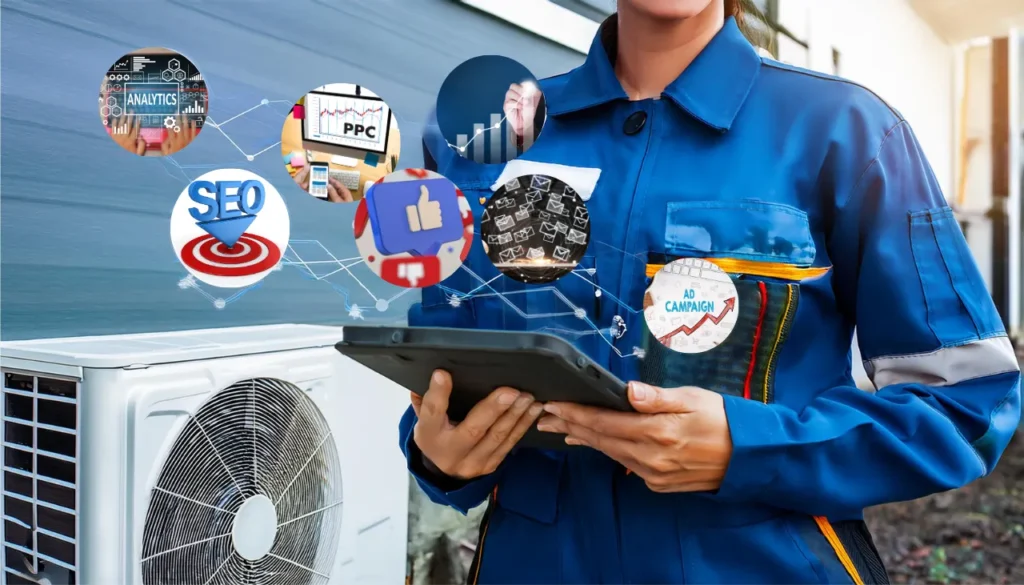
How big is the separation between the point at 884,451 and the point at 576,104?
0.47 metres

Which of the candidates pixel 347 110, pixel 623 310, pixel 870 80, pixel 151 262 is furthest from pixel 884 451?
pixel 870 80

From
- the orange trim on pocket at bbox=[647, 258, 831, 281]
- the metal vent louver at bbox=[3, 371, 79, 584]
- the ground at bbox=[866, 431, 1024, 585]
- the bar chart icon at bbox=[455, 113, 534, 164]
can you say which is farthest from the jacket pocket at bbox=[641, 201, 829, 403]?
the ground at bbox=[866, 431, 1024, 585]

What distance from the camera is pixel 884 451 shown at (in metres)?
0.63

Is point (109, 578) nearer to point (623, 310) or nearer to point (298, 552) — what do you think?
point (298, 552)

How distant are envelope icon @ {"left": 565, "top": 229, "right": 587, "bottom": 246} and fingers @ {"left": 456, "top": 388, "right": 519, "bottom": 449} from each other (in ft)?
0.70

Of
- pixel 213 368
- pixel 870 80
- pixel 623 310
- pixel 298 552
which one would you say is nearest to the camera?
pixel 623 310

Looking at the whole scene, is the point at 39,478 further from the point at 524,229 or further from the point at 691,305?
the point at 691,305

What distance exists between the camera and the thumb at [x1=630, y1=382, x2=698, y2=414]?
59 cm

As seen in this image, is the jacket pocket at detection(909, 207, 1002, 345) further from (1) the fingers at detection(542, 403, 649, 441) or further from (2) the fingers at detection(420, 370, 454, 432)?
(2) the fingers at detection(420, 370, 454, 432)

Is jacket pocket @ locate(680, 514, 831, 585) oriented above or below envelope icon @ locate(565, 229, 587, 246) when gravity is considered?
below

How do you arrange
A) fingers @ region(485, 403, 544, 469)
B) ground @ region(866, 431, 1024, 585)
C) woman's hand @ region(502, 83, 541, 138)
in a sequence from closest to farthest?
fingers @ region(485, 403, 544, 469) → woman's hand @ region(502, 83, 541, 138) → ground @ region(866, 431, 1024, 585)

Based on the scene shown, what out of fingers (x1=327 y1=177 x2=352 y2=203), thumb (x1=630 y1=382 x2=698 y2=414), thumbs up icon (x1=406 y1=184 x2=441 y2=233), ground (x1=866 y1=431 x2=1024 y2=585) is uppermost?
fingers (x1=327 y1=177 x2=352 y2=203)

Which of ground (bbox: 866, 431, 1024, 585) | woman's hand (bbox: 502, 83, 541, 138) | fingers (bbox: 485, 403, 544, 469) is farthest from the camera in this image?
ground (bbox: 866, 431, 1024, 585)

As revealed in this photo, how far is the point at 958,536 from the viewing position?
2742 millimetres
